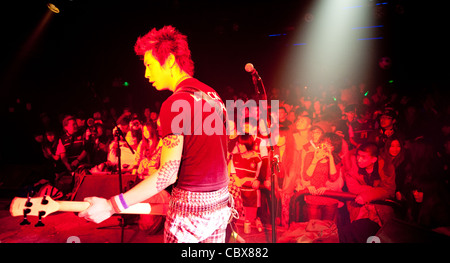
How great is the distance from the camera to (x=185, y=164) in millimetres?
1391

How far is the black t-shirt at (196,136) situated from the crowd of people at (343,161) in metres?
1.96

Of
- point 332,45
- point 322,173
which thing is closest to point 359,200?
point 322,173

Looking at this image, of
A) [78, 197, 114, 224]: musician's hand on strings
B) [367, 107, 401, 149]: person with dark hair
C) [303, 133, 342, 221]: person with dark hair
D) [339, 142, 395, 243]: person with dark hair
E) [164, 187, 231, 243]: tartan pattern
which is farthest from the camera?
[367, 107, 401, 149]: person with dark hair

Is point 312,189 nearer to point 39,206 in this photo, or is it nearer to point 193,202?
point 193,202

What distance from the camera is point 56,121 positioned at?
7.83 metres

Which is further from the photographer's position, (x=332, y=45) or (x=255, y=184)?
(x=332, y=45)

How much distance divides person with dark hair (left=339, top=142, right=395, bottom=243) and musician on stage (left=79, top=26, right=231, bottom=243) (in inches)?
99.5

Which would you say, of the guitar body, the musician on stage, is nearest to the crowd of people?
the guitar body

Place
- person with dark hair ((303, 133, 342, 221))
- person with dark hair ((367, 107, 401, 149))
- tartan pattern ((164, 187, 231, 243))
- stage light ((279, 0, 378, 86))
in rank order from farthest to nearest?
1. stage light ((279, 0, 378, 86))
2. person with dark hair ((367, 107, 401, 149))
3. person with dark hair ((303, 133, 342, 221))
4. tartan pattern ((164, 187, 231, 243))

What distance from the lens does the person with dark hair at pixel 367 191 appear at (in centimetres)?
325

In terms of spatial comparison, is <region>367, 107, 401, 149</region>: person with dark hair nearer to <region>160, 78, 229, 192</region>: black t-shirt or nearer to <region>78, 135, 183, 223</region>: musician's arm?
<region>160, 78, 229, 192</region>: black t-shirt

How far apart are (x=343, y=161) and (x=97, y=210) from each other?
383cm

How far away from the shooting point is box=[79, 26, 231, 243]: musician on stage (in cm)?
129
